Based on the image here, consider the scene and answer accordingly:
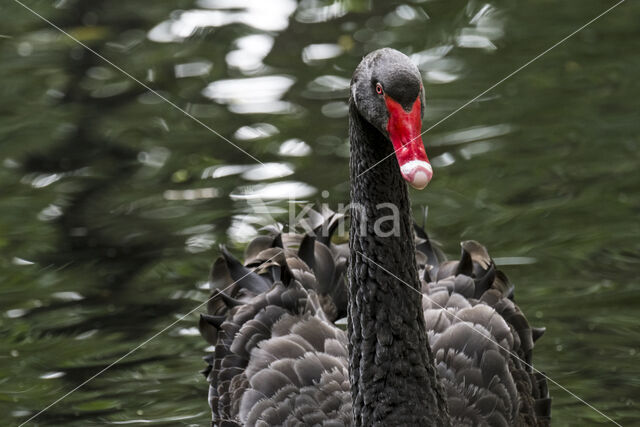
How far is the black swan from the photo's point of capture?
4.10 metres

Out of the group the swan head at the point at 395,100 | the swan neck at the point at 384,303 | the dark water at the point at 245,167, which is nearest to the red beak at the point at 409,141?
the swan head at the point at 395,100

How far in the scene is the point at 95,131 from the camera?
8352 millimetres

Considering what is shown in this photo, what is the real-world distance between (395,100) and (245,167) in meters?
3.99

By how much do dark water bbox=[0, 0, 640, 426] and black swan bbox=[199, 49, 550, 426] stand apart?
62 centimetres

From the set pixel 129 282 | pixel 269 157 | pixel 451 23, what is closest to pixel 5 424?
pixel 129 282

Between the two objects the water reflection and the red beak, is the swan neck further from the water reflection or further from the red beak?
the water reflection

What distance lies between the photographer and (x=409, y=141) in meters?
3.64

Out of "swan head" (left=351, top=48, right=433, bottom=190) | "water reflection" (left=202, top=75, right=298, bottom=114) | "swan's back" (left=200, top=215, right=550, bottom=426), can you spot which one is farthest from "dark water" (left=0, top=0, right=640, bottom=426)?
"swan head" (left=351, top=48, right=433, bottom=190)

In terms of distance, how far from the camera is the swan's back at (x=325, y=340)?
15.2ft

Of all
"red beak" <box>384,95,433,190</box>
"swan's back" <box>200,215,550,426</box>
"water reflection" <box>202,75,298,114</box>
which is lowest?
"swan's back" <box>200,215,550,426</box>
